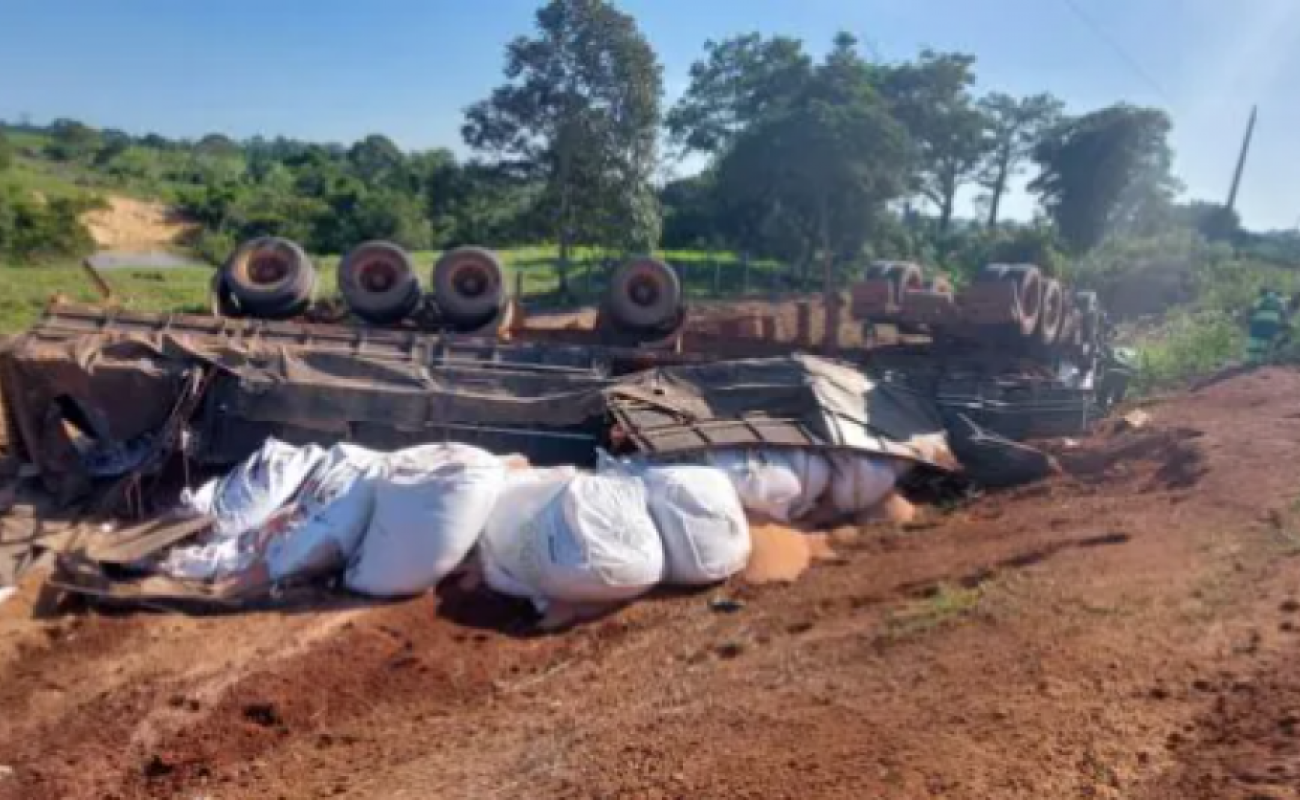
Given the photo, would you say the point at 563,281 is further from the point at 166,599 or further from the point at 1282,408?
the point at 166,599

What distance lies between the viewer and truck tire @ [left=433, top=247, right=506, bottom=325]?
10312 mm

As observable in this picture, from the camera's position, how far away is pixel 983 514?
25.0 ft

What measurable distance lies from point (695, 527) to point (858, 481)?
1900mm

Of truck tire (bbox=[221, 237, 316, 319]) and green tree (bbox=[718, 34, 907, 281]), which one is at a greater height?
green tree (bbox=[718, 34, 907, 281])

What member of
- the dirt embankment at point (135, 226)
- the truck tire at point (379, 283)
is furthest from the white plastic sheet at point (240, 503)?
the dirt embankment at point (135, 226)

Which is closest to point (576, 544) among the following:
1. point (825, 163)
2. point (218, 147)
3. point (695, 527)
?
point (695, 527)

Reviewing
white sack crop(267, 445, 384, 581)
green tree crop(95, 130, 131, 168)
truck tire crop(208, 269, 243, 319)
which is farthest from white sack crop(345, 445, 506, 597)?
green tree crop(95, 130, 131, 168)

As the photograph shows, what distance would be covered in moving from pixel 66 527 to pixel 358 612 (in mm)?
2402

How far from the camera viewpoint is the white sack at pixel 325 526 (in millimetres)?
6168

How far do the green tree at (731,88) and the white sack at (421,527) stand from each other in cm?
2497

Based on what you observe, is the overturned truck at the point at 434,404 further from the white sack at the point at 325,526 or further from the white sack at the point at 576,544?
the white sack at the point at 576,544

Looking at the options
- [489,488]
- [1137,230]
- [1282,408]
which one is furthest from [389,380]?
[1137,230]

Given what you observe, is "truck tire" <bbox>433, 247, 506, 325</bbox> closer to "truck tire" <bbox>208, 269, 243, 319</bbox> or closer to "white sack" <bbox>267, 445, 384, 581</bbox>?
"truck tire" <bbox>208, 269, 243, 319</bbox>

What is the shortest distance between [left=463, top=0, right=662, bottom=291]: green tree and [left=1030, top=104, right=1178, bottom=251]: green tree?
2014 centimetres
